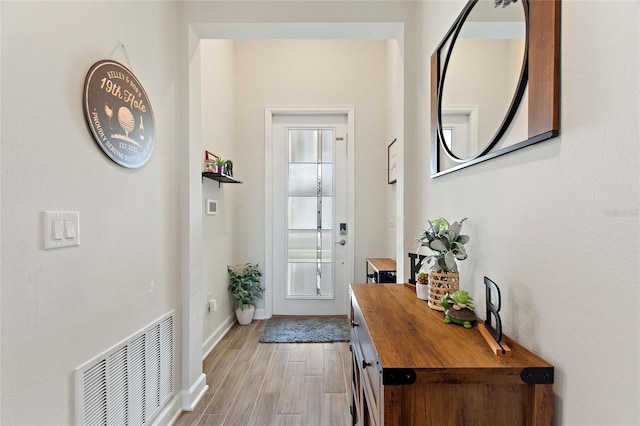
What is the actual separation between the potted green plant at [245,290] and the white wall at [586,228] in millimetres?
2686

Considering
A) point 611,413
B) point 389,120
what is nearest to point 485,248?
point 611,413

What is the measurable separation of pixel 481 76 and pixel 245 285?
283 centimetres

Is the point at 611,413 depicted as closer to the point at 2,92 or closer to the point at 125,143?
the point at 2,92

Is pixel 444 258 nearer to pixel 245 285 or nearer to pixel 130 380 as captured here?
pixel 130 380

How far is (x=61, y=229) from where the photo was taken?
0.97 metres

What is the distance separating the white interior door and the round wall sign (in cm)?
195

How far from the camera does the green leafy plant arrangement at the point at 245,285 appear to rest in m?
3.10

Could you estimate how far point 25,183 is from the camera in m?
0.86

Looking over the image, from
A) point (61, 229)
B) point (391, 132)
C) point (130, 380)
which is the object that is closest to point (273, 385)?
point (130, 380)


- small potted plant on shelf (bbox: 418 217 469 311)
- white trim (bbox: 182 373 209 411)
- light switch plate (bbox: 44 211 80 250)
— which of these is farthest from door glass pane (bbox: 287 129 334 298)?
light switch plate (bbox: 44 211 80 250)

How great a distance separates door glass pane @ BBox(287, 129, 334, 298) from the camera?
Answer: 3367 millimetres

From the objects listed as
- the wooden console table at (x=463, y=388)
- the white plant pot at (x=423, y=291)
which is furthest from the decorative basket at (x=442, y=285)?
the wooden console table at (x=463, y=388)

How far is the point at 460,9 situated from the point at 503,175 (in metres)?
0.80

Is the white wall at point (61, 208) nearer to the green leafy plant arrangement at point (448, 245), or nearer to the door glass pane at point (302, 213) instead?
the green leafy plant arrangement at point (448, 245)
